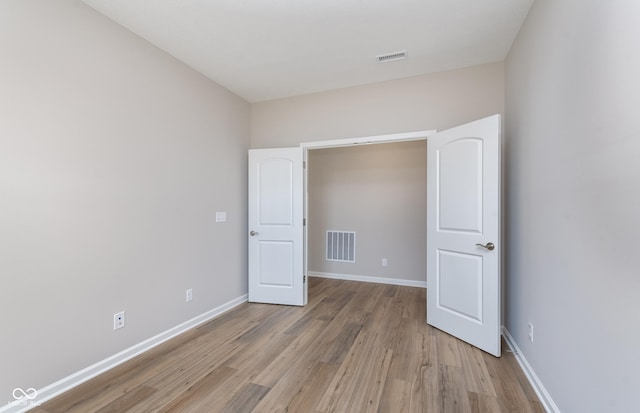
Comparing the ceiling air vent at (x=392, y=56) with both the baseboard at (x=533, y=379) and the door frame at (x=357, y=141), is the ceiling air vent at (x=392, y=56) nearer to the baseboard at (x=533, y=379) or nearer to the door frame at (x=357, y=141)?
the door frame at (x=357, y=141)

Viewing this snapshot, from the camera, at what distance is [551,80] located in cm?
170

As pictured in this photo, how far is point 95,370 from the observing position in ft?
6.66

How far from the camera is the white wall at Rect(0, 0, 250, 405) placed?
1.66m

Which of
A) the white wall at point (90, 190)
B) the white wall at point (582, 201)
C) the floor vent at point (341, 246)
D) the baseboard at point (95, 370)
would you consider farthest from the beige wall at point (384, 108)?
the baseboard at point (95, 370)

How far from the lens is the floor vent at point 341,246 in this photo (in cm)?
472

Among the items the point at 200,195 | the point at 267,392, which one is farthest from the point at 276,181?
the point at 267,392

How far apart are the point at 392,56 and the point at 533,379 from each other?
2.87 meters

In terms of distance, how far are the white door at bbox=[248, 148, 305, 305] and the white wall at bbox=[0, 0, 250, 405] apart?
67 cm

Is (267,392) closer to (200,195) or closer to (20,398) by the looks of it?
(20,398)

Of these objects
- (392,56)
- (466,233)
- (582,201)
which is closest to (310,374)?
(466,233)

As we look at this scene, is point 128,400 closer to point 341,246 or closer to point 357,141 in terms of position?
point 357,141

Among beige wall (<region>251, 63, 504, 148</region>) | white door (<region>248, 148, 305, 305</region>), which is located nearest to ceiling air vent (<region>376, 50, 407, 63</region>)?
beige wall (<region>251, 63, 504, 148</region>)

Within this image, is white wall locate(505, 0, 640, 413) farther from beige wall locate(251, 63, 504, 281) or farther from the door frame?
the door frame

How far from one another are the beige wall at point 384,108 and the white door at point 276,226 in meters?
0.37
